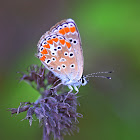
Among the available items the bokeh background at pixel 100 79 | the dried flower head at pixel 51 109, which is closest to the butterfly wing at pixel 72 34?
the dried flower head at pixel 51 109

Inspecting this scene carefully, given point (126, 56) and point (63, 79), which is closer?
point (63, 79)

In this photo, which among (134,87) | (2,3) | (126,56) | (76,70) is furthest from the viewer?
(2,3)

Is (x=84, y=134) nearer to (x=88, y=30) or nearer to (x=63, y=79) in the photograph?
(x=63, y=79)

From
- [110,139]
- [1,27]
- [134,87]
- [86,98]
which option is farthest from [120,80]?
[1,27]

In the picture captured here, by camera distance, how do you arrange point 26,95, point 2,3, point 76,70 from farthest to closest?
1. point 2,3
2. point 26,95
3. point 76,70

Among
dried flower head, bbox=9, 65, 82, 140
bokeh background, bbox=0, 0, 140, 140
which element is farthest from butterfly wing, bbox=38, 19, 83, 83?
bokeh background, bbox=0, 0, 140, 140

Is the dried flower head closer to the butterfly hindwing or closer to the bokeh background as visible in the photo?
the butterfly hindwing

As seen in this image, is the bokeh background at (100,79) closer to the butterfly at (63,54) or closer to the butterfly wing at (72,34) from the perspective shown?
the butterfly at (63,54)

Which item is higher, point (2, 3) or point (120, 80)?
point (2, 3)

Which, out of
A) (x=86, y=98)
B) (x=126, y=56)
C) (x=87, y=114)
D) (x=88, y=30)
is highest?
(x=88, y=30)
